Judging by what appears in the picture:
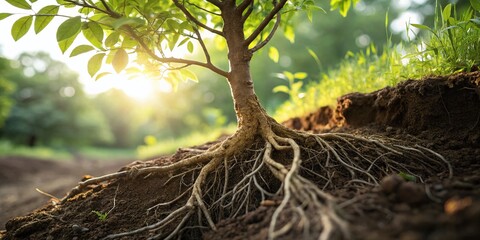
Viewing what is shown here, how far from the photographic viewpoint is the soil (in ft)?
2.58

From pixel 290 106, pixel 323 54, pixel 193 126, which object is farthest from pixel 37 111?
pixel 290 106

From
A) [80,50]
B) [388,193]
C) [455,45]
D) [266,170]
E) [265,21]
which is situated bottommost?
[388,193]

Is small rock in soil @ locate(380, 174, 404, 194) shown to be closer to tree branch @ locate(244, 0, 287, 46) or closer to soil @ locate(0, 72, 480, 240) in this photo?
soil @ locate(0, 72, 480, 240)

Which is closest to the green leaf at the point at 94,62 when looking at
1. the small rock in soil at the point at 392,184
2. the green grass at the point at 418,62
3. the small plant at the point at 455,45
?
the small rock in soil at the point at 392,184

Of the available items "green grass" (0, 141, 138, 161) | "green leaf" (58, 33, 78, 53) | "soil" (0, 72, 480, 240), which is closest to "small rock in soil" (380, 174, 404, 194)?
"soil" (0, 72, 480, 240)

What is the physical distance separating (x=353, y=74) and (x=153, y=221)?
7.99ft

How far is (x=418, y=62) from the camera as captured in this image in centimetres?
199

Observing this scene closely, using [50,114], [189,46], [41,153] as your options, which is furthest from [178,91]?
[189,46]

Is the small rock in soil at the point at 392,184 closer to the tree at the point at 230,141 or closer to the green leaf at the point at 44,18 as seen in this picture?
the tree at the point at 230,141

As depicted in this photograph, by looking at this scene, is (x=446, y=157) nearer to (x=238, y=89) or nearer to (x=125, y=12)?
(x=238, y=89)

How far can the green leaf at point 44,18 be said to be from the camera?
133 cm

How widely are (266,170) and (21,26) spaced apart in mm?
1368

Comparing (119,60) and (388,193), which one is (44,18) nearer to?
(119,60)

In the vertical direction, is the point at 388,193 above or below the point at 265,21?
below
